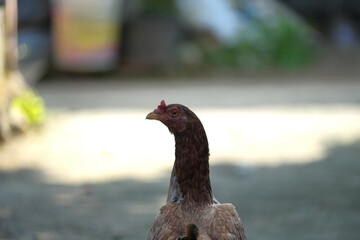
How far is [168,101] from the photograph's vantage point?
10523 mm

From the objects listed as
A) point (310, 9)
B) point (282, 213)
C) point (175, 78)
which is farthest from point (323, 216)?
point (310, 9)

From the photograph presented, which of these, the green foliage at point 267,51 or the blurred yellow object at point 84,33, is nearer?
the blurred yellow object at point 84,33

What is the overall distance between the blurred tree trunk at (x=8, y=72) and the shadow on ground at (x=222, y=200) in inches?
45.1

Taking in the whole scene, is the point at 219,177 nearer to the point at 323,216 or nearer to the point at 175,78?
the point at 323,216

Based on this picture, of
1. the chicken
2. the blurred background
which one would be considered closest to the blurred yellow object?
the blurred background

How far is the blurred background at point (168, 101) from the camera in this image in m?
5.84

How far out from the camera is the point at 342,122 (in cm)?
916

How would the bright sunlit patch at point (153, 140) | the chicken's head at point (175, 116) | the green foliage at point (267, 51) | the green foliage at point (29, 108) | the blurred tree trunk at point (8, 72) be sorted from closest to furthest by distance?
1. the chicken's head at point (175, 116)
2. the bright sunlit patch at point (153, 140)
3. the blurred tree trunk at point (8, 72)
4. the green foliage at point (29, 108)
5. the green foliage at point (267, 51)

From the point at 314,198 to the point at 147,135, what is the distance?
9.71ft

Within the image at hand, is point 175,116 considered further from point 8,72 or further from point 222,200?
point 8,72

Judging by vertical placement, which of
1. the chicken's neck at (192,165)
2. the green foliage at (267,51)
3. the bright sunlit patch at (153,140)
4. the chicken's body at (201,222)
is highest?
the green foliage at (267,51)

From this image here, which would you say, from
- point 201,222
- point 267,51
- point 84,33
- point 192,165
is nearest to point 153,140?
point 192,165

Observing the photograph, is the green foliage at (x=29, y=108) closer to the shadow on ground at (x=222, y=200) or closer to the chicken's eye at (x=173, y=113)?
the shadow on ground at (x=222, y=200)

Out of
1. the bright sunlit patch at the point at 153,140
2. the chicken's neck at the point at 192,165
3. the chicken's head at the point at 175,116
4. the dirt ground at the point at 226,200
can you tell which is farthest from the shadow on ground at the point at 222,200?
the chicken's head at the point at 175,116
